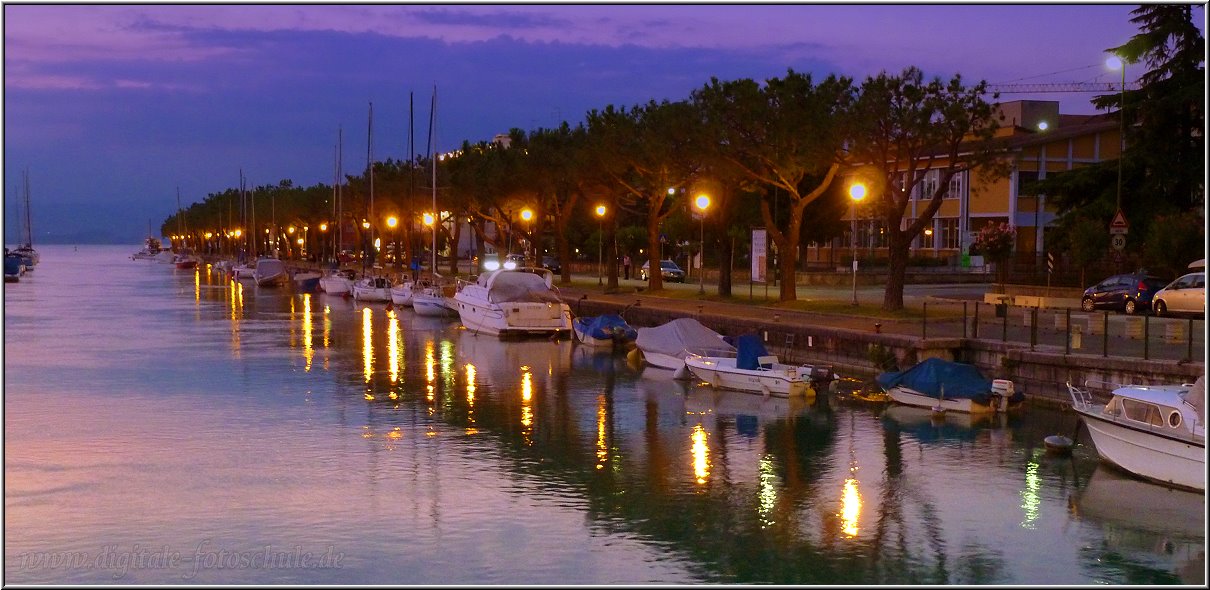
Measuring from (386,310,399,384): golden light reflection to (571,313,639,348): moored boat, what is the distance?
6.92 metres

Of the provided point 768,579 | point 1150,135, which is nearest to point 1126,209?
point 1150,135

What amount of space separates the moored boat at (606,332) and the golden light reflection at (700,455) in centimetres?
1761

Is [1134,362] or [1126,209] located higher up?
[1126,209]

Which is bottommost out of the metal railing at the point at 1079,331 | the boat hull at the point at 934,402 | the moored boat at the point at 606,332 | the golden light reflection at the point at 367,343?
the golden light reflection at the point at 367,343

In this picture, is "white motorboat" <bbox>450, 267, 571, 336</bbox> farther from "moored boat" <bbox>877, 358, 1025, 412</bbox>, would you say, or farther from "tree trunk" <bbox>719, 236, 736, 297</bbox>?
"moored boat" <bbox>877, 358, 1025, 412</bbox>

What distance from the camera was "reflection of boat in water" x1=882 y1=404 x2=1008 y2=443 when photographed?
2678cm

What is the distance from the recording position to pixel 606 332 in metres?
45.6

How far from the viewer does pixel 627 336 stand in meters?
45.9

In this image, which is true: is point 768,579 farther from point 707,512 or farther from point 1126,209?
point 1126,209

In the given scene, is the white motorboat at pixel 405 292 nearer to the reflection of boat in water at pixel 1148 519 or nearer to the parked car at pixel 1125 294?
the parked car at pixel 1125 294

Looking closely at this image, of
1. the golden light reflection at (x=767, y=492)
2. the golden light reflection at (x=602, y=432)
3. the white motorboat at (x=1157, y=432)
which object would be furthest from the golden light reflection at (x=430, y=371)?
the white motorboat at (x=1157, y=432)

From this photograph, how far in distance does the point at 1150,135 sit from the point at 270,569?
157 ft

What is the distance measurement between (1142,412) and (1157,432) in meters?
0.54

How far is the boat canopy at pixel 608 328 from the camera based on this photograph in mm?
45688
